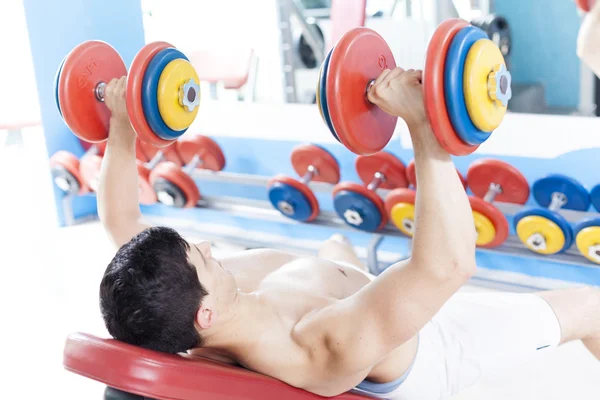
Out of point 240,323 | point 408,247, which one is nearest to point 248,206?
point 408,247

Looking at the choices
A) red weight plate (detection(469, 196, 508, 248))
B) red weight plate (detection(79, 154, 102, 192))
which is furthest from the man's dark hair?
red weight plate (detection(79, 154, 102, 192))

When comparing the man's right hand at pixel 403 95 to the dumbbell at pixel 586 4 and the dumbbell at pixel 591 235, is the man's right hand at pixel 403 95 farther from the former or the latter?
the dumbbell at pixel 591 235

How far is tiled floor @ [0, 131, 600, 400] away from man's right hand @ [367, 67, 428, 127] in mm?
1259

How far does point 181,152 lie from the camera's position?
3.38 meters

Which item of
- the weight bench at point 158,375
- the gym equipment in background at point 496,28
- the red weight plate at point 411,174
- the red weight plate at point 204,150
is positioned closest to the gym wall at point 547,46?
the gym equipment in background at point 496,28

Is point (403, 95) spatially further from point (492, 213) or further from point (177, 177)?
point (177, 177)

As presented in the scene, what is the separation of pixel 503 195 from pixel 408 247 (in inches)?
23.4

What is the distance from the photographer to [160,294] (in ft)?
A: 3.92

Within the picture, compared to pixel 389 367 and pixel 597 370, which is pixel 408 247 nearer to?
pixel 597 370

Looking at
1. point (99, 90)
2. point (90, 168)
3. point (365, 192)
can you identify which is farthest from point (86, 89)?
point (90, 168)

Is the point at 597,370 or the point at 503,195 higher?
the point at 503,195

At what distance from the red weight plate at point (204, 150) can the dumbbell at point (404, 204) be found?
1012 mm

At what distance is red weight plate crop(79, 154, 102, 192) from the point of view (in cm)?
340

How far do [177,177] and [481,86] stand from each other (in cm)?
231
